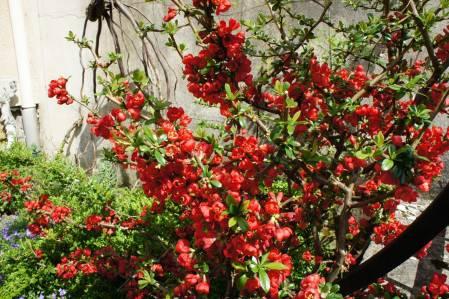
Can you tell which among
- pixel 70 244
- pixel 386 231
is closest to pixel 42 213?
pixel 70 244

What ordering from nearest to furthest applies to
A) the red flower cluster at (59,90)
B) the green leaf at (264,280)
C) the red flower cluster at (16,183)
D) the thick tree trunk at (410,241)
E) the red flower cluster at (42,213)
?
1. the thick tree trunk at (410,241)
2. the green leaf at (264,280)
3. the red flower cluster at (59,90)
4. the red flower cluster at (42,213)
5. the red flower cluster at (16,183)

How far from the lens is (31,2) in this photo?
16.4ft

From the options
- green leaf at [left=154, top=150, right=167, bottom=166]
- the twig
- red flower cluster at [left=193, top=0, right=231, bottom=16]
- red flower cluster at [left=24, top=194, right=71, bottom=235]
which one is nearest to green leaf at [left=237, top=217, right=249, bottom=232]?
green leaf at [left=154, top=150, right=167, bottom=166]

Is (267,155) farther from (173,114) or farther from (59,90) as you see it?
(59,90)

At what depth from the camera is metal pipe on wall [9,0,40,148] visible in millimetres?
5016

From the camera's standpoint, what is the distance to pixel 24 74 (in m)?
5.17

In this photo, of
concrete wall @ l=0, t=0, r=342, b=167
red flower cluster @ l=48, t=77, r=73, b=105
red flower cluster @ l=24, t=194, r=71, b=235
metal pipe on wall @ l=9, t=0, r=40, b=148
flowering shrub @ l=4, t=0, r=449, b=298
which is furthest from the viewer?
metal pipe on wall @ l=9, t=0, r=40, b=148

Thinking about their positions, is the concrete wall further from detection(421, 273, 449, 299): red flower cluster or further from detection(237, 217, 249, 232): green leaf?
detection(237, 217, 249, 232): green leaf

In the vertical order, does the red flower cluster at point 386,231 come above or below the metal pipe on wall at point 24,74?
below

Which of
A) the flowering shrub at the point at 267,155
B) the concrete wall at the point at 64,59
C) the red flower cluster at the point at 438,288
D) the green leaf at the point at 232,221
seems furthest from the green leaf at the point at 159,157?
the concrete wall at the point at 64,59

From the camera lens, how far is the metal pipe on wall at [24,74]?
5.02 m

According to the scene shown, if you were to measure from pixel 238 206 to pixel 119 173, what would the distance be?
3832mm

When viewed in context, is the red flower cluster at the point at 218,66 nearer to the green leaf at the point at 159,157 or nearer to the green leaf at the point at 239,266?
the green leaf at the point at 159,157

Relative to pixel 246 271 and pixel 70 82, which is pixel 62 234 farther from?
pixel 70 82
